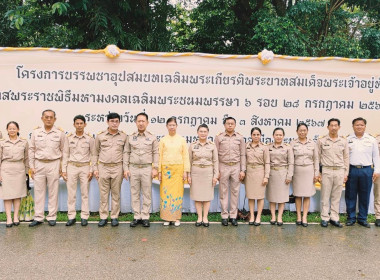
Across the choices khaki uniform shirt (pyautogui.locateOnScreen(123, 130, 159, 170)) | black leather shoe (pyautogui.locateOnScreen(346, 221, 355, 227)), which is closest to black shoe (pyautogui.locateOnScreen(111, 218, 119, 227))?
khaki uniform shirt (pyautogui.locateOnScreen(123, 130, 159, 170))

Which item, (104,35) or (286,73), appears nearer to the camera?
(286,73)

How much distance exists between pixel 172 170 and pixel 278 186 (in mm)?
1400

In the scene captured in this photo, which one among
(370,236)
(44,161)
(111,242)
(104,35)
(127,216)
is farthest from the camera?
(104,35)

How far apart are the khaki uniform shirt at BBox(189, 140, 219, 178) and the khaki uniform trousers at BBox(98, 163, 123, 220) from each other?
95cm

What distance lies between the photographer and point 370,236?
423 cm

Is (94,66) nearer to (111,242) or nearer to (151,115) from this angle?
(151,115)

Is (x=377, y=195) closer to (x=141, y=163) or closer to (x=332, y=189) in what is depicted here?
(x=332, y=189)

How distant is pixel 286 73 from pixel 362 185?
187 cm

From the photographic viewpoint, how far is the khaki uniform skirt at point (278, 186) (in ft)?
15.1

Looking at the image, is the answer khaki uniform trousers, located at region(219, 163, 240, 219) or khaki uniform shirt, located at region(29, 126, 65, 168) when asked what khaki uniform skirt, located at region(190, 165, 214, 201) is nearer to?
khaki uniform trousers, located at region(219, 163, 240, 219)

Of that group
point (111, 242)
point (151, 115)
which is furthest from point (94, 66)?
point (111, 242)

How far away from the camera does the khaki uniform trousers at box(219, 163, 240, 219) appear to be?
181 inches

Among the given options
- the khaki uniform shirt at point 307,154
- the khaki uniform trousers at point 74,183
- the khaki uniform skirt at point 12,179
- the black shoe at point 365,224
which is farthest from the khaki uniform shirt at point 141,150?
the black shoe at point 365,224

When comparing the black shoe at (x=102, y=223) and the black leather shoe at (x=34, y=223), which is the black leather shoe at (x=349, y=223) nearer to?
the black shoe at (x=102, y=223)
